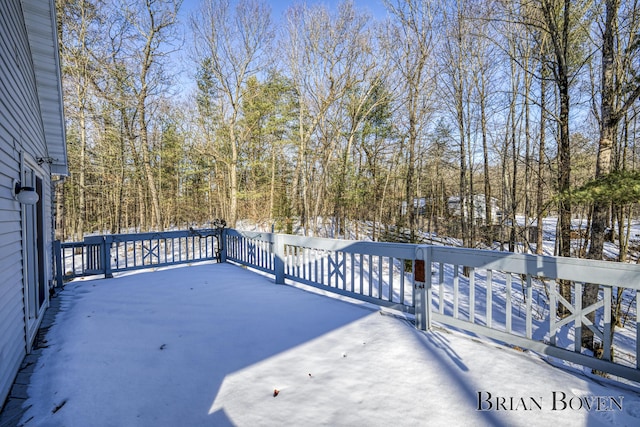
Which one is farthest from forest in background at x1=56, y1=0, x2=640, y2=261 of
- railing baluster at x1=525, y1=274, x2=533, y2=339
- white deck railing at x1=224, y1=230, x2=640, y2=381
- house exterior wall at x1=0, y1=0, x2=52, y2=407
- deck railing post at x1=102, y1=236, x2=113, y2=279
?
A: house exterior wall at x1=0, y1=0, x2=52, y2=407

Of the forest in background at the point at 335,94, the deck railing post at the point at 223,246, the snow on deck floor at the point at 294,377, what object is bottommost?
the snow on deck floor at the point at 294,377

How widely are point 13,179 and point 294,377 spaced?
297 centimetres

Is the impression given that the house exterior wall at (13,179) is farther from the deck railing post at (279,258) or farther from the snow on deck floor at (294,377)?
the deck railing post at (279,258)

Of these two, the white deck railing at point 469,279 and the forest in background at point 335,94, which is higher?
the forest in background at point 335,94

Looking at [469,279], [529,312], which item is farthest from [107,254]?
[529,312]

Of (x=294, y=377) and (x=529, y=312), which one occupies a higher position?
(x=529, y=312)

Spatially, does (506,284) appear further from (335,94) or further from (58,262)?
(335,94)

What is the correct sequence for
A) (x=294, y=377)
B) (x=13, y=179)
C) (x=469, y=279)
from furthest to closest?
1. (x=469, y=279)
2. (x=13, y=179)
3. (x=294, y=377)

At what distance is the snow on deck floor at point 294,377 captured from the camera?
1.85m

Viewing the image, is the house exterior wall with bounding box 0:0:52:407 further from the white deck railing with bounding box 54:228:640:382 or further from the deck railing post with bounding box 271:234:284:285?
the deck railing post with bounding box 271:234:284:285

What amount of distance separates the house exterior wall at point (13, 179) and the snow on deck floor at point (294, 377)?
0.89 ft

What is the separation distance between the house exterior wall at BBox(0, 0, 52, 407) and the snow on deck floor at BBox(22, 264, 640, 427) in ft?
0.89

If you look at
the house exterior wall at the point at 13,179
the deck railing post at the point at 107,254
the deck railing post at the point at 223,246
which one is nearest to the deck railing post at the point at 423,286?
the house exterior wall at the point at 13,179

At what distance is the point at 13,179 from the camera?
107 inches
